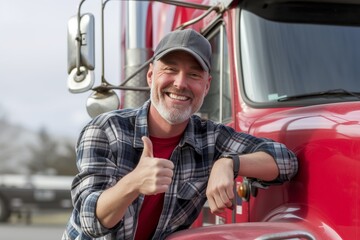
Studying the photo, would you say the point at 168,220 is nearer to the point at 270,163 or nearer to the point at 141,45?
the point at 270,163

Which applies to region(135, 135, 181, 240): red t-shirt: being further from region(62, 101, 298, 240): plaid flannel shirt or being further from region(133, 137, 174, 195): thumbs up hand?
region(133, 137, 174, 195): thumbs up hand

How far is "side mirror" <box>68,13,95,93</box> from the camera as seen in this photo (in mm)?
3342

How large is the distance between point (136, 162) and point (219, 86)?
0.97 m

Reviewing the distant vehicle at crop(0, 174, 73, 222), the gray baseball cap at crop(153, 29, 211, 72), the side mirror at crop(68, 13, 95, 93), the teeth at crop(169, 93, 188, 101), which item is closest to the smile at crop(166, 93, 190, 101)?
the teeth at crop(169, 93, 188, 101)

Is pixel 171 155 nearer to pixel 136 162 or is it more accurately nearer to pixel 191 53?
pixel 136 162

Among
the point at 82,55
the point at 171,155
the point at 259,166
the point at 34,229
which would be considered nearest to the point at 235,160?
the point at 259,166

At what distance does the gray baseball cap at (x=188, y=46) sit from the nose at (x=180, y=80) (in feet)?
0.27

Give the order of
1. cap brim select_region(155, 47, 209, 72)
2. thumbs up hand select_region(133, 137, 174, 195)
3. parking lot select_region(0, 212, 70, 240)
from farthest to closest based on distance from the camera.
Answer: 1. parking lot select_region(0, 212, 70, 240)
2. cap brim select_region(155, 47, 209, 72)
3. thumbs up hand select_region(133, 137, 174, 195)

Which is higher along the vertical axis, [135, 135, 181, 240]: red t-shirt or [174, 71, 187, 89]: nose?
[174, 71, 187, 89]: nose

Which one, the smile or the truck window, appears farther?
the truck window

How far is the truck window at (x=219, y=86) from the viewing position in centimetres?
312

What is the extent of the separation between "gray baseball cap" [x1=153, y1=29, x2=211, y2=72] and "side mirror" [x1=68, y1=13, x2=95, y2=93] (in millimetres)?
957

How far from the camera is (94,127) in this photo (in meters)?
2.41

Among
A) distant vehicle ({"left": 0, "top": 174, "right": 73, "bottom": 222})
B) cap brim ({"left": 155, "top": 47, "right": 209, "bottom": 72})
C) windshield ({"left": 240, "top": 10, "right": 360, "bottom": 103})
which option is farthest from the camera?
distant vehicle ({"left": 0, "top": 174, "right": 73, "bottom": 222})
